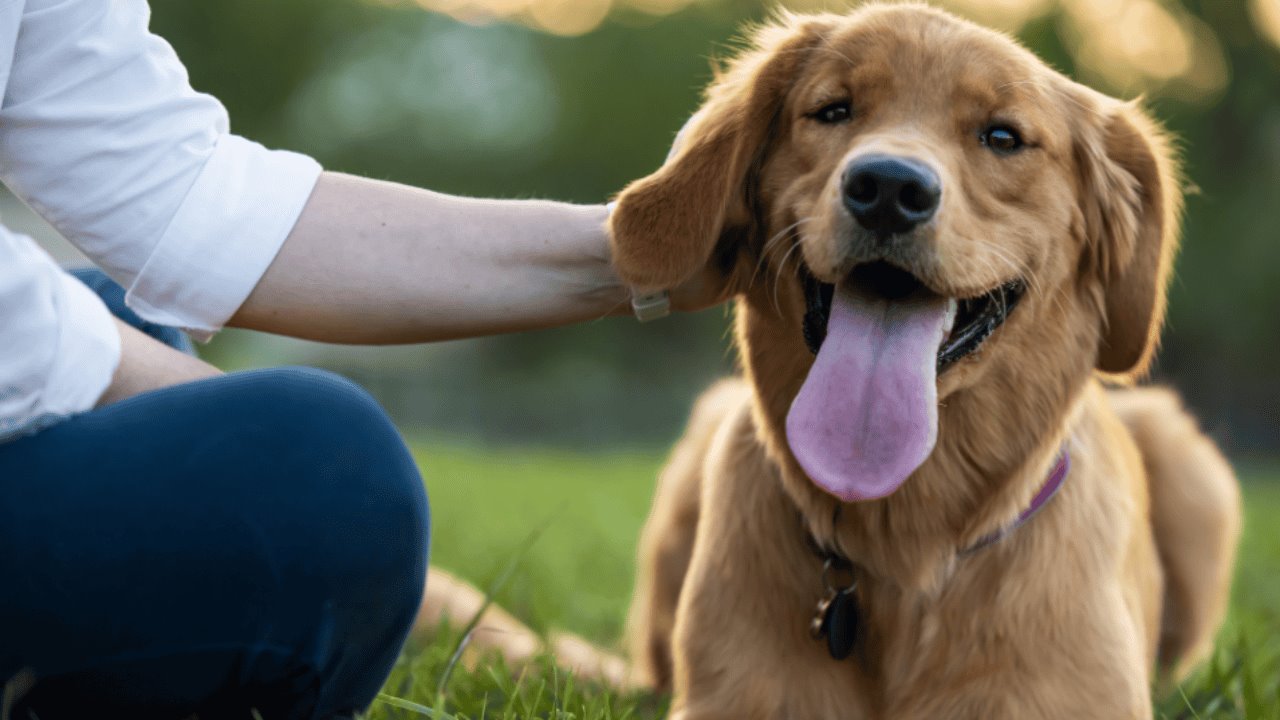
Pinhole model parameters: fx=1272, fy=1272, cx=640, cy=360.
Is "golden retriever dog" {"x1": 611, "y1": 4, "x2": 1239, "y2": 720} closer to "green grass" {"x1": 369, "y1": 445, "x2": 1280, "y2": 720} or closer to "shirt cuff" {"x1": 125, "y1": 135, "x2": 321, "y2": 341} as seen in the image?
"green grass" {"x1": 369, "y1": 445, "x2": 1280, "y2": 720}

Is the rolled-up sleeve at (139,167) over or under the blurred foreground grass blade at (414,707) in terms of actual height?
over

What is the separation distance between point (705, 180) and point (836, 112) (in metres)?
0.31

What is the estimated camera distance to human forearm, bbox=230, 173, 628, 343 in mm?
2279

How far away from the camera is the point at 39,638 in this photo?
176cm

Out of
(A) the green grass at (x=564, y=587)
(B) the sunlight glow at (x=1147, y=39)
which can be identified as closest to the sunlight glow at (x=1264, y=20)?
(B) the sunlight glow at (x=1147, y=39)

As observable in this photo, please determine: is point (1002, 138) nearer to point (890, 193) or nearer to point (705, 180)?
point (890, 193)

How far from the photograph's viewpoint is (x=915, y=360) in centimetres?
242

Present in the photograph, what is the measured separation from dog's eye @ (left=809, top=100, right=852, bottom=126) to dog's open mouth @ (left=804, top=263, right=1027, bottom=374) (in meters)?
0.34

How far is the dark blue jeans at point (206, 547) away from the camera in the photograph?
5.68 feet

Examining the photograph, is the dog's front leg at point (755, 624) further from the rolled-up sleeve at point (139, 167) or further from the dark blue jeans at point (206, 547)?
the rolled-up sleeve at point (139, 167)

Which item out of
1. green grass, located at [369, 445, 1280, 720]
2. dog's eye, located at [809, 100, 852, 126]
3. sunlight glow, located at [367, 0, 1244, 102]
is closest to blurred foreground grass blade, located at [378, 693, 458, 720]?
green grass, located at [369, 445, 1280, 720]

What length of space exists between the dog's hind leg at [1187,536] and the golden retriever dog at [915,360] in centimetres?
119

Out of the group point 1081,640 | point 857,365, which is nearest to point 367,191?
point 857,365

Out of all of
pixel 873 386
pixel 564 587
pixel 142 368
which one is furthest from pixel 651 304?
pixel 564 587
